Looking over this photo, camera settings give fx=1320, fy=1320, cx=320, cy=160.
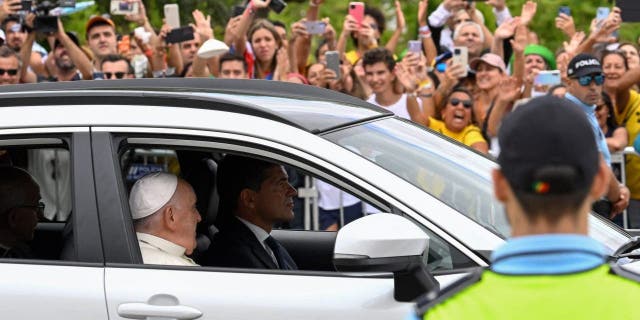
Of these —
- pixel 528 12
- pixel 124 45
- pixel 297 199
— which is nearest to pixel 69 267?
pixel 297 199

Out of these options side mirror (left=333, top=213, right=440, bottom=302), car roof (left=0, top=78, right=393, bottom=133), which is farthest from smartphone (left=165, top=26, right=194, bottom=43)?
side mirror (left=333, top=213, right=440, bottom=302)

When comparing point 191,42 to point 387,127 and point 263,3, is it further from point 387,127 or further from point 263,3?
point 387,127

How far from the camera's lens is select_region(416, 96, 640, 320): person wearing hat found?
2002 millimetres

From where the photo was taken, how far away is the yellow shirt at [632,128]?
930cm

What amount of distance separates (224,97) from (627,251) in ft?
4.72

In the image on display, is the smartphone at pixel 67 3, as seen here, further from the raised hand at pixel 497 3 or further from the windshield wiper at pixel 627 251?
the windshield wiper at pixel 627 251

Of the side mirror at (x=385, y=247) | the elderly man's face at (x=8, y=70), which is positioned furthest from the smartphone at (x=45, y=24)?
the side mirror at (x=385, y=247)

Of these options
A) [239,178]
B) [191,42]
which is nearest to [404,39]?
[191,42]

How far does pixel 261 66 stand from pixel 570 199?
29.8ft

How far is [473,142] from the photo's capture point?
29.8ft

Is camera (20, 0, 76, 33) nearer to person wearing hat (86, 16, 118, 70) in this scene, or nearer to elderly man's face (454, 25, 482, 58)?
person wearing hat (86, 16, 118, 70)

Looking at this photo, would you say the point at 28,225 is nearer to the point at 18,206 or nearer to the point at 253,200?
the point at 18,206

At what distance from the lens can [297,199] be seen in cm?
944

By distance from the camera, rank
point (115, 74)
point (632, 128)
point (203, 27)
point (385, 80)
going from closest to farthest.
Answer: point (632, 128), point (385, 80), point (115, 74), point (203, 27)
